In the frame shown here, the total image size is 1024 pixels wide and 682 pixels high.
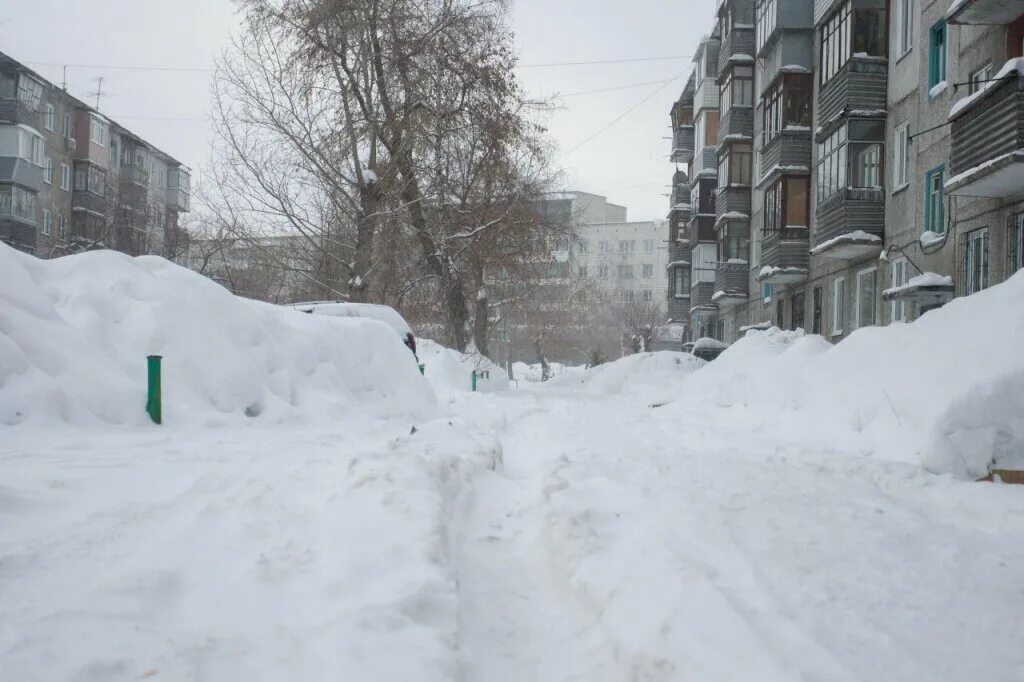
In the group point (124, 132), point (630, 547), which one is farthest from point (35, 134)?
point (630, 547)

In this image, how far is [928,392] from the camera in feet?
25.6

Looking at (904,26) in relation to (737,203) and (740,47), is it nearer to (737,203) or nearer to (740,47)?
(740,47)

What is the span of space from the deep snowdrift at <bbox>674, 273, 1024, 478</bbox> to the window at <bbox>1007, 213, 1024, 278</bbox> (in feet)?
22.3

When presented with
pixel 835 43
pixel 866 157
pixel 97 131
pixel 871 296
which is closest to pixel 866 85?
pixel 866 157

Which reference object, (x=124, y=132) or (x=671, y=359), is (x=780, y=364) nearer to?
(x=671, y=359)

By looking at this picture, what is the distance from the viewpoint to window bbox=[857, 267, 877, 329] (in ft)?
77.3

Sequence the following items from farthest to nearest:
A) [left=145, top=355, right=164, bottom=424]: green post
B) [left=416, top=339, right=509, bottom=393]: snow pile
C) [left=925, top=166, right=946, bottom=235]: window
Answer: [left=416, top=339, right=509, bottom=393]: snow pile, [left=925, top=166, right=946, bottom=235]: window, [left=145, top=355, right=164, bottom=424]: green post

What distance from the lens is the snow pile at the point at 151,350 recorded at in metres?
7.00

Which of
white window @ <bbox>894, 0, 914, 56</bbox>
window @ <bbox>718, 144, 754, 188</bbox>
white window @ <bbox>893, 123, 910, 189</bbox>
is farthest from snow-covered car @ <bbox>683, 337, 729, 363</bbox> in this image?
white window @ <bbox>894, 0, 914, 56</bbox>

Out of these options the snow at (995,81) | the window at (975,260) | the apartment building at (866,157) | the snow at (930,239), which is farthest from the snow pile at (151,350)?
the snow at (930,239)

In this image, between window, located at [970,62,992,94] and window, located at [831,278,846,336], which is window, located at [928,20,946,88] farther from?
window, located at [831,278,846,336]

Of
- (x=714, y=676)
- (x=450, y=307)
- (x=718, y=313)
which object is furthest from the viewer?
(x=718, y=313)

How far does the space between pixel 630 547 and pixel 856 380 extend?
6.31 m

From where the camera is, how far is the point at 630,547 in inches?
158
